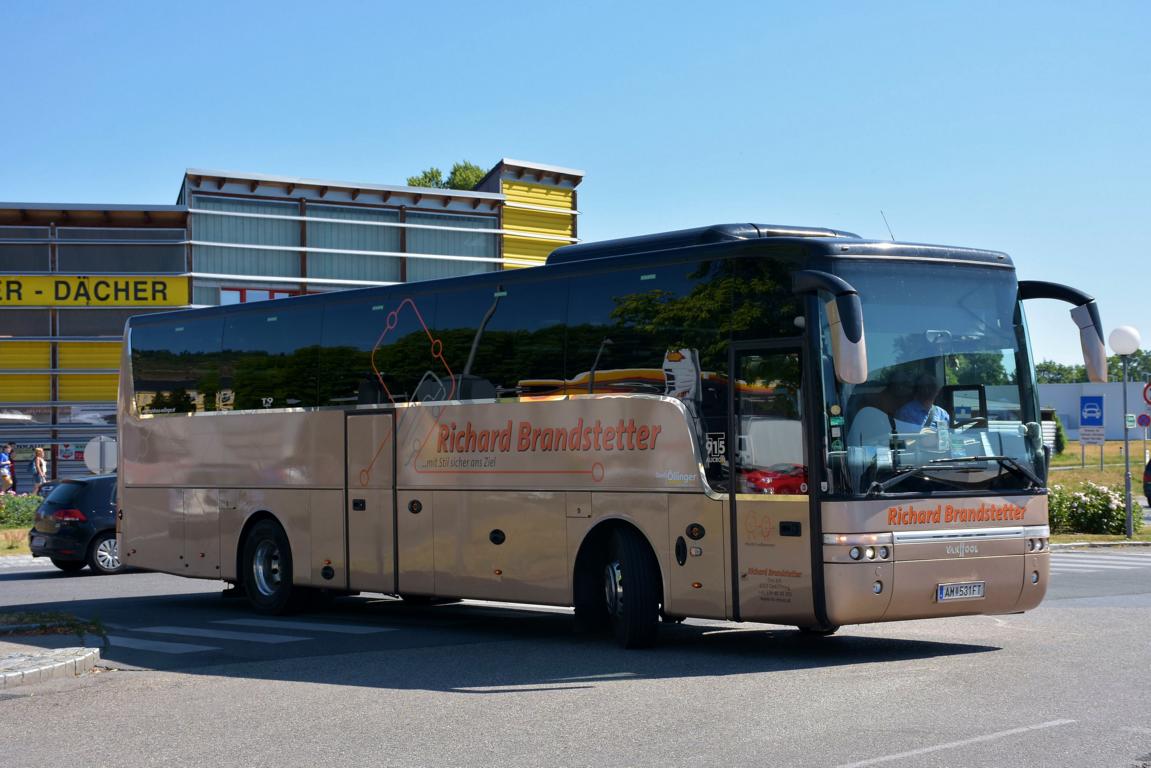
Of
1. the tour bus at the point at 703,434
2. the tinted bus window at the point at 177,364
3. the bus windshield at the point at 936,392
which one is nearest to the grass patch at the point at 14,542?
the tinted bus window at the point at 177,364

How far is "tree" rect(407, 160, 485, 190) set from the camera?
84.9m

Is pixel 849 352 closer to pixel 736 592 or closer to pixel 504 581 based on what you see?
pixel 736 592

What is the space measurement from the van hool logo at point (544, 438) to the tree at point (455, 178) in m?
69.6

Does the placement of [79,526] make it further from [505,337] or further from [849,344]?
[849,344]

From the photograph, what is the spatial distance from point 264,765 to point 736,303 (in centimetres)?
581

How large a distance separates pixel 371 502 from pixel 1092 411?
26381mm

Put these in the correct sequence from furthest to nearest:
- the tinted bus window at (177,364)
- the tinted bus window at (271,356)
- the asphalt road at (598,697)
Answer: the tinted bus window at (177,364), the tinted bus window at (271,356), the asphalt road at (598,697)

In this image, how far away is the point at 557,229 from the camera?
4409cm

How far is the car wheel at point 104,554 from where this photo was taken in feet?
79.8

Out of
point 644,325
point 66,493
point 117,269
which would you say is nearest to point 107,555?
point 66,493

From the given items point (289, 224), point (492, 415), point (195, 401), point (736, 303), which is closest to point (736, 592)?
point (736, 303)

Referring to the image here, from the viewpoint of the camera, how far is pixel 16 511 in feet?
110

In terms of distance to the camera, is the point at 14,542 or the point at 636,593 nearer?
the point at 636,593

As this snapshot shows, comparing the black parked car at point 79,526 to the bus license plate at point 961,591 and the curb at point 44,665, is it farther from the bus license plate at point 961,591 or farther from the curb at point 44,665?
the bus license plate at point 961,591
